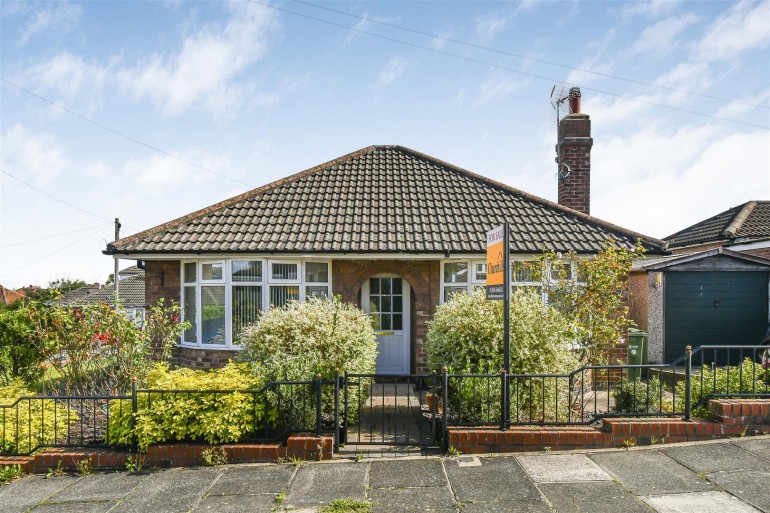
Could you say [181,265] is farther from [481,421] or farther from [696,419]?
[696,419]

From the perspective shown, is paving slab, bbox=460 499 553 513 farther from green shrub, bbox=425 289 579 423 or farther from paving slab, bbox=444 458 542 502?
green shrub, bbox=425 289 579 423

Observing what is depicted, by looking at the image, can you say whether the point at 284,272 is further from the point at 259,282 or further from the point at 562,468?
the point at 562,468

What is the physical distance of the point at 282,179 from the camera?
12148mm

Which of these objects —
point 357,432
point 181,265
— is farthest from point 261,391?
point 181,265

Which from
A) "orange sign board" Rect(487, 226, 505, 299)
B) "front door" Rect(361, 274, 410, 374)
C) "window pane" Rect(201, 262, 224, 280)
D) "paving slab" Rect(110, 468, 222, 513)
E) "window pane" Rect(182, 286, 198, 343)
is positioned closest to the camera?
"paving slab" Rect(110, 468, 222, 513)

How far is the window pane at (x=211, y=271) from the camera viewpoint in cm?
1028

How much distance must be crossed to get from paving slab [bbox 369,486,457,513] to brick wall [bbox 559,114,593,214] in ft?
29.6

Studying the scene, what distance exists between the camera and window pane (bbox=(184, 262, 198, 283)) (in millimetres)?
10523

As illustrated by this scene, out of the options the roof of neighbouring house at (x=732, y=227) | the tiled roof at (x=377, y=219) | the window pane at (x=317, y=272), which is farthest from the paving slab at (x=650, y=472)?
the roof of neighbouring house at (x=732, y=227)

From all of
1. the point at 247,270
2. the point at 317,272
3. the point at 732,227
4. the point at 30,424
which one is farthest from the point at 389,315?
the point at 732,227

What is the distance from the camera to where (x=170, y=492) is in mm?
5203

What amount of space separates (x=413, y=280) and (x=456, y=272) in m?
0.94

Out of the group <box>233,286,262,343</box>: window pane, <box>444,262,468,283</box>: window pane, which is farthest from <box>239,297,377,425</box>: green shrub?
<box>444,262,468,283</box>: window pane

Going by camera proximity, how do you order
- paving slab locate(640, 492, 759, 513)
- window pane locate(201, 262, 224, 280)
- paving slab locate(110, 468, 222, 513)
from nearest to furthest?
paving slab locate(640, 492, 759, 513), paving slab locate(110, 468, 222, 513), window pane locate(201, 262, 224, 280)
